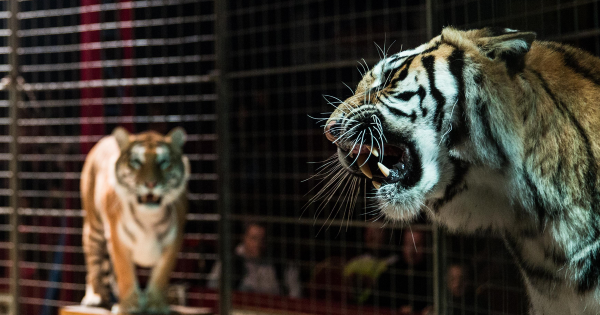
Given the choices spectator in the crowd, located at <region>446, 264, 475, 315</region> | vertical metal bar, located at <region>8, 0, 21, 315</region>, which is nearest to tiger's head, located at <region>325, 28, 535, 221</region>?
spectator in the crowd, located at <region>446, 264, 475, 315</region>

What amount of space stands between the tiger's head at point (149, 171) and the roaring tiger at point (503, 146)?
57.2 inches

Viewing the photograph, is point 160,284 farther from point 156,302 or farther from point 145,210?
point 145,210

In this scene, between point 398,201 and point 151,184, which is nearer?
point 398,201

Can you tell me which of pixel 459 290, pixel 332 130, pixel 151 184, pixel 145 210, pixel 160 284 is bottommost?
pixel 160 284

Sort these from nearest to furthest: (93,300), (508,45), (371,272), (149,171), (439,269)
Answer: (508,45) → (439,269) → (149,171) → (93,300) → (371,272)

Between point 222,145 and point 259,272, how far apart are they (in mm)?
779

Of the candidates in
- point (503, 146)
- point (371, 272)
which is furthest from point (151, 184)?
point (503, 146)

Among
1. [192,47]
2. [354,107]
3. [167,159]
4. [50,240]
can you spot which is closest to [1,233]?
[50,240]

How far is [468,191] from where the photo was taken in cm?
92

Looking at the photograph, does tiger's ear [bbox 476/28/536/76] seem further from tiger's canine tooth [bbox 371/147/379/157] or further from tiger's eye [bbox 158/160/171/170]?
tiger's eye [bbox 158/160/171/170]

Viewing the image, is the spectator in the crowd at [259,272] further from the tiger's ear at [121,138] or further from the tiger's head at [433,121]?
the tiger's head at [433,121]

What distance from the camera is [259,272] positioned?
2980mm

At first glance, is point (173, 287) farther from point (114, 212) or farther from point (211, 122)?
point (211, 122)

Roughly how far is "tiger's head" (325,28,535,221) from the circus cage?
1.20 meters
